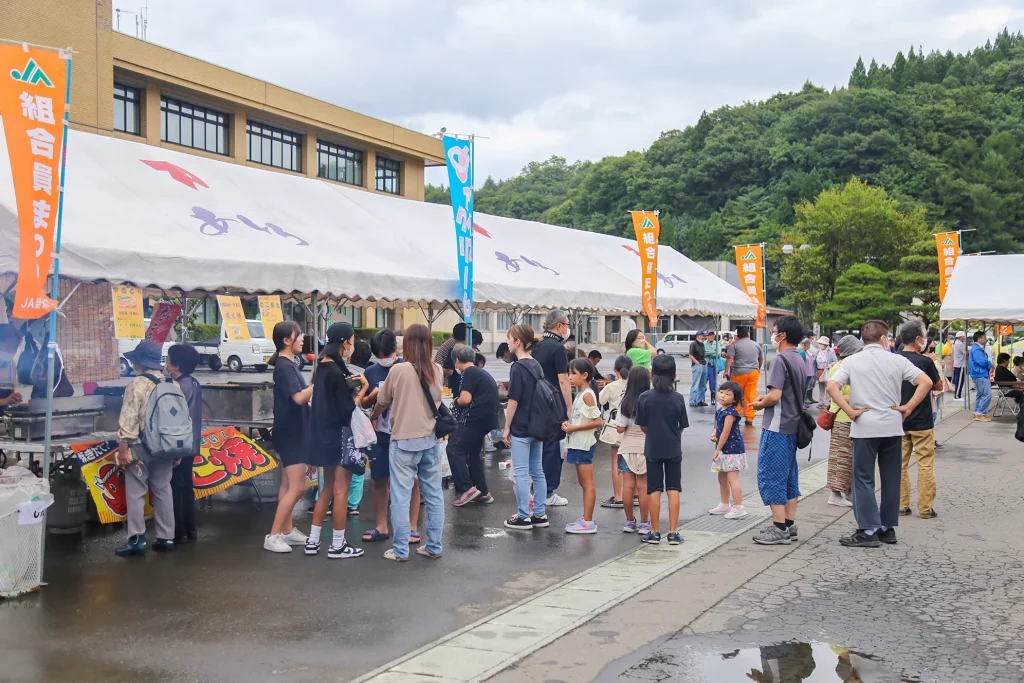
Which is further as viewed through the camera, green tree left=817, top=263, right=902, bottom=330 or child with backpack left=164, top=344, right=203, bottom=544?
green tree left=817, top=263, right=902, bottom=330

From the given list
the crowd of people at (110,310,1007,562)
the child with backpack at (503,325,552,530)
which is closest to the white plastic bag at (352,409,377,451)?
the crowd of people at (110,310,1007,562)

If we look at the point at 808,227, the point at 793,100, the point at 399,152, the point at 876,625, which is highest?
the point at 793,100

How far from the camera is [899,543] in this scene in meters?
8.16

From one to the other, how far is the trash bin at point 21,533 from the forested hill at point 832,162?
64.4m

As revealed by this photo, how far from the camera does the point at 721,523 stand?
9031 mm

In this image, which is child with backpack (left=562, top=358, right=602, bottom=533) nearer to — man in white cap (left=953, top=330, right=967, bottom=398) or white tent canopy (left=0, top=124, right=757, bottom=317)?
white tent canopy (left=0, top=124, right=757, bottom=317)

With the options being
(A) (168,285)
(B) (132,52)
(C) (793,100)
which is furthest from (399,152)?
(C) (793,100)

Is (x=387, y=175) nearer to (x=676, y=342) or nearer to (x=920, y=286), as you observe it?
(x=676, y=342)

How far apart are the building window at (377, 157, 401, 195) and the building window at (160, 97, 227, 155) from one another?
11.2 m

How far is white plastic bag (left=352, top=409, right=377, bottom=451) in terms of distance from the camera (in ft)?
25.1

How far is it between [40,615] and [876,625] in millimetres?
5280

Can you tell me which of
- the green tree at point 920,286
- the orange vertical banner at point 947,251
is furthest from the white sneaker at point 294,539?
the green tree at point 920,286

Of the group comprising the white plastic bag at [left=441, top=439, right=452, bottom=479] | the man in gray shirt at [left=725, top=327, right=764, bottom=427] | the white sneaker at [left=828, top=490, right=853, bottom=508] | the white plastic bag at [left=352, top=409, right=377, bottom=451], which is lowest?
the white sneaker at [left=828, top=490, right=853, bottom=508]

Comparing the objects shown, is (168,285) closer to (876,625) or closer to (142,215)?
(142,215)
